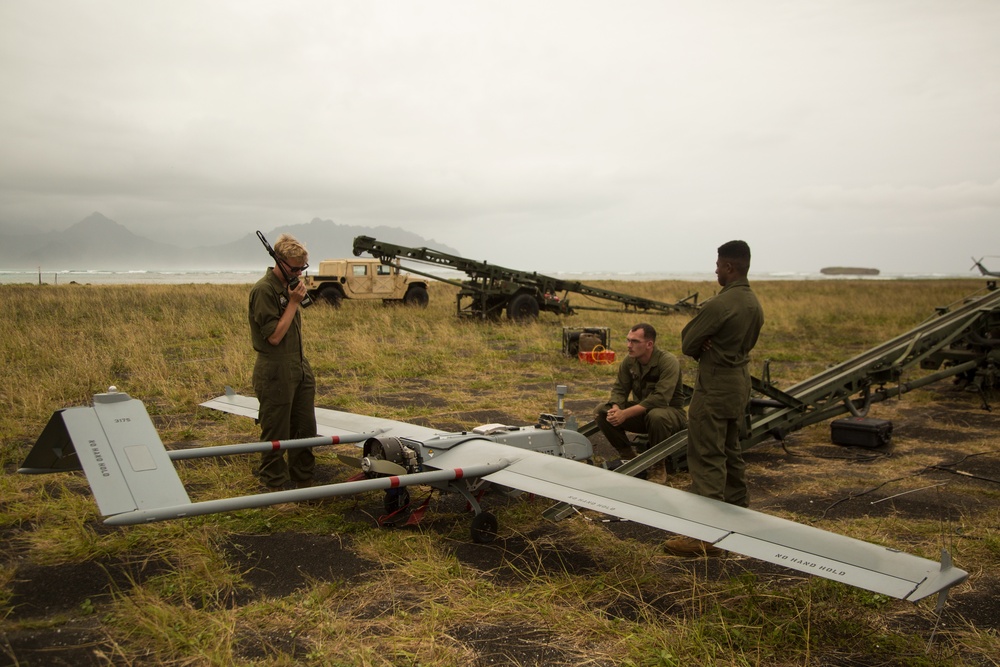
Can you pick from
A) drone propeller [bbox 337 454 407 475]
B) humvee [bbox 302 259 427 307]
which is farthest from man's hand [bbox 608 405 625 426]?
humvee [bbox 302 259 427 307]

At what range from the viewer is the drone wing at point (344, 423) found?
570cm

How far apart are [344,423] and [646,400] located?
2822 millimetres

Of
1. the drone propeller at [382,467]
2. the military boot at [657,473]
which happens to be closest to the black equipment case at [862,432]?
the military boot at [657,473]

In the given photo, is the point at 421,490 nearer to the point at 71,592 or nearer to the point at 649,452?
the point at 649,452

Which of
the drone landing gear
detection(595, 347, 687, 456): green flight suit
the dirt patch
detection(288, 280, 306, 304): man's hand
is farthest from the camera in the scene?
detection(595, 347, 687, 456): green flight suit

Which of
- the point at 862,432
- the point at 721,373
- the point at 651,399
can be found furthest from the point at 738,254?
the point at 862,432

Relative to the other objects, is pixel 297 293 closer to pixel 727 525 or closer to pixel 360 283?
pixel 727 525

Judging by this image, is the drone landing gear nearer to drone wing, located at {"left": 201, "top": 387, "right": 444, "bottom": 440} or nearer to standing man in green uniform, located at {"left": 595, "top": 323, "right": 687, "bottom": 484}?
drone wing, located at {"left": 201, "top": 387, "right": 444, "bottom": 440}

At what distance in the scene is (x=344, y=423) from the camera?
249 inches

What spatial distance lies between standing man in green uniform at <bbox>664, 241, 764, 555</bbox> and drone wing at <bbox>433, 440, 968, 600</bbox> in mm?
792

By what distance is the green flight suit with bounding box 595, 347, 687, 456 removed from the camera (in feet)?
20.6

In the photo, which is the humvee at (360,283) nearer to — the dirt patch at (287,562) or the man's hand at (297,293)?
the man's hand at (297,293)

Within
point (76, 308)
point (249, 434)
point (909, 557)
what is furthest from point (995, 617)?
point (76, 308)

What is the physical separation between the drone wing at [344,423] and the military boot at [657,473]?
207cm
